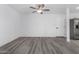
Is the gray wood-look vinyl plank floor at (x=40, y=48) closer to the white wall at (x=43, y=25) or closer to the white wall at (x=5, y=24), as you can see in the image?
the white wall at (x=5, y=24)

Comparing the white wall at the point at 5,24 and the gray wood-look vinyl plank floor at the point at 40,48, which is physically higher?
the white wall at the point at 5,24

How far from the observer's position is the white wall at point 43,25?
1064cm

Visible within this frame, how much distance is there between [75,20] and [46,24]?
319 centimetres

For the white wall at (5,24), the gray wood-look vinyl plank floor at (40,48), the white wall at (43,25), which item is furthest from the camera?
the white wall at (43,25)

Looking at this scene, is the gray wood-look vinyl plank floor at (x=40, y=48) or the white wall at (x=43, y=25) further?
the white wall at (x=43, y=25)

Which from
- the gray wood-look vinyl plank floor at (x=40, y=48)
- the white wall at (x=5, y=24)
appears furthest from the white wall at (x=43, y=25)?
the gray wood-look vinyl plank floor at (x=40, y=48)

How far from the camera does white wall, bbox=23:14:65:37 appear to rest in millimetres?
10641

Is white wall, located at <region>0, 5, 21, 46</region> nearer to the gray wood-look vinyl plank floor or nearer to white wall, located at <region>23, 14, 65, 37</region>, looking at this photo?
the gray wood-look vinyl plank floor

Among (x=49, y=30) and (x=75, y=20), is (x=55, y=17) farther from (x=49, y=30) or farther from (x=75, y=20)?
(x=75, y=20)

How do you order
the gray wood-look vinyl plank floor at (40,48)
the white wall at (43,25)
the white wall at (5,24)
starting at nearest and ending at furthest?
the gray wood-look vinyl plank floor at (40,48)
the white wall at (5,24)
the white wall at (43,25)

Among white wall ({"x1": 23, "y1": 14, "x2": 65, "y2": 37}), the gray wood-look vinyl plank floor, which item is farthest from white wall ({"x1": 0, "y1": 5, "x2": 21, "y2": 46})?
white wall ({"x1": 23, "y1": 14, "x2": 65, "y2": 37})

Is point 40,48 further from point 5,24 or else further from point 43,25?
point 43,25
